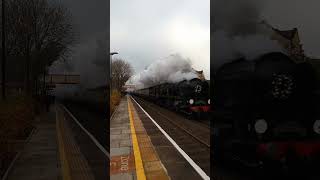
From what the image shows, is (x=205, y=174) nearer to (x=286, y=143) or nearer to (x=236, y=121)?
(x=236, y=121)

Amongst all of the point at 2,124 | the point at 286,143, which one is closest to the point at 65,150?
the point at 2,124

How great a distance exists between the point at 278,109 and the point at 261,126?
461mm

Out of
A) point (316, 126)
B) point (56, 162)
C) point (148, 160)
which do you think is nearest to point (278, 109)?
point (316, 126)

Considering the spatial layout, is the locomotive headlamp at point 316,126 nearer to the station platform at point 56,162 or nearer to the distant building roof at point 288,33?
the distant building roof at point 288,33

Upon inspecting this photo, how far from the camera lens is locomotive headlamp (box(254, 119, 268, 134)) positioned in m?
7.68

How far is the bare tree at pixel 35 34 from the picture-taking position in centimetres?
2969

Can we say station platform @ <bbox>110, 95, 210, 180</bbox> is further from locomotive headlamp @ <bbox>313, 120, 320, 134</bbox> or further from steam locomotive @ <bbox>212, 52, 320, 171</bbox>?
locomotive headlamp @ <bbox>313, 120, 320, 134</bbox>

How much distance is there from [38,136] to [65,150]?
4.55m

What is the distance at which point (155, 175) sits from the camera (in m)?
8.86

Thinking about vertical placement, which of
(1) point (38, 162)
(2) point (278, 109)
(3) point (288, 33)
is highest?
(3) point (288, 33)

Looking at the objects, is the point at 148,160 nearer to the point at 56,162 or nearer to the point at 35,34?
the point at 56,162

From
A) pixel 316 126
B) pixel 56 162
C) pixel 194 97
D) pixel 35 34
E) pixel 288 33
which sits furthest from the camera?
pixel 35 34

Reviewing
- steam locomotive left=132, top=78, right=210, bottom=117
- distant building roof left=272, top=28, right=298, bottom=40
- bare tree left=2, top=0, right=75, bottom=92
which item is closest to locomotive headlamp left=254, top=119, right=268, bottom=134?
distant building roof left=272, top=28, right=298, bottom=40

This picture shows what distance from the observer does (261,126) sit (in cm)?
768
